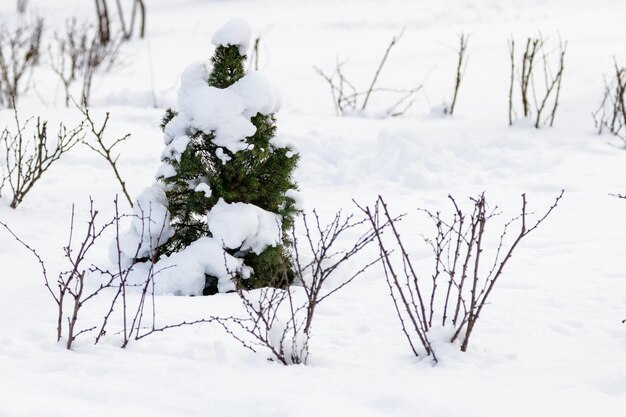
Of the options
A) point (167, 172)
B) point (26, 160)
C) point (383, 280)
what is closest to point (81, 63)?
point (26, 160)

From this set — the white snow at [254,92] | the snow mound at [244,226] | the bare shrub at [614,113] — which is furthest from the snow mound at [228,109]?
the bare shrub at [614,113]

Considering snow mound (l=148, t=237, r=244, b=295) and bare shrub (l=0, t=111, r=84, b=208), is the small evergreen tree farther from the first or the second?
bare shrub (l=0, t=111, r=84, b=208)

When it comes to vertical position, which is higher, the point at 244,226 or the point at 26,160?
the point at 244,226

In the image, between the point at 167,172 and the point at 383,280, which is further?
the point at 383,280

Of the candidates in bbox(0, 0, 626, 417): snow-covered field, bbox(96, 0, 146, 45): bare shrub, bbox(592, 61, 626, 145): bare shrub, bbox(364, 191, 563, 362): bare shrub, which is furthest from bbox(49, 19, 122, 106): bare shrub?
bbox(592, 61, 626, 145): bare shrub

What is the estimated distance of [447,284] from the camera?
3910 millimetres

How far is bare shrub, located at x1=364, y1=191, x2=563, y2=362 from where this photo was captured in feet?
9.62

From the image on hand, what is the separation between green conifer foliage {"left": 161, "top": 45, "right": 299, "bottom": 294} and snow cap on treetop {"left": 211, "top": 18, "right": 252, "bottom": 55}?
48mm

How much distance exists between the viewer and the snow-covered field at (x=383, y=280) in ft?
8.57

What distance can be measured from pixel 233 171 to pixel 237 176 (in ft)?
0.16

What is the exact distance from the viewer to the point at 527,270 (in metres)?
4.08

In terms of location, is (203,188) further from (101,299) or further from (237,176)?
(101,299)

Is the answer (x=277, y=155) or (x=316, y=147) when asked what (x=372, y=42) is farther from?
(x=277, y=155)

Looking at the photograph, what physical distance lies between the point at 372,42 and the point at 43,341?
12.3 metres
